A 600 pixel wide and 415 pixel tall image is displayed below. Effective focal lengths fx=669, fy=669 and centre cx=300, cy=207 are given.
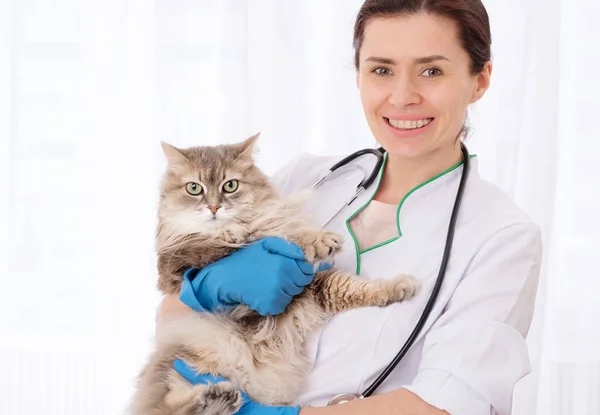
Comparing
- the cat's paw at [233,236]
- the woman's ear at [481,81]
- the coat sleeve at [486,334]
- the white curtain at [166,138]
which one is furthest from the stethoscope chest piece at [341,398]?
the white curtain at [166,138]

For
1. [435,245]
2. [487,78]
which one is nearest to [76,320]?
[435,245]

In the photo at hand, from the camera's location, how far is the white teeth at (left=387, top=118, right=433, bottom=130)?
5.95 ft

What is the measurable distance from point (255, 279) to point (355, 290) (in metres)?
0.26

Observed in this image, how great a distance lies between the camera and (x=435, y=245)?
1.79m

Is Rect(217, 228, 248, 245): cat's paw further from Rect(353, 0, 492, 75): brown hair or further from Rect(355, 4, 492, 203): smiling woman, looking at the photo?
Rect(353, 0, 492, 75): brown hair

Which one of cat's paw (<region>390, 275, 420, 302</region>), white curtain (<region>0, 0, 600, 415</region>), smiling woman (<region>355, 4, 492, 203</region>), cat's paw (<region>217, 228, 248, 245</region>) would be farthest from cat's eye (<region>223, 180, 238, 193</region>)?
white curtain (<region>0, 0, 600, 415</region>)

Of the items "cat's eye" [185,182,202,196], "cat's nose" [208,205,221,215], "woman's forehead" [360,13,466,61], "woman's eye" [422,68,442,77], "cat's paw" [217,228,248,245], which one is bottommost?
"cat's paw" [217,228,248,245]

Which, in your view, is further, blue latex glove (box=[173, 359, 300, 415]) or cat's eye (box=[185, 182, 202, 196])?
cat's eye (box=[185, 182, 202, 196])

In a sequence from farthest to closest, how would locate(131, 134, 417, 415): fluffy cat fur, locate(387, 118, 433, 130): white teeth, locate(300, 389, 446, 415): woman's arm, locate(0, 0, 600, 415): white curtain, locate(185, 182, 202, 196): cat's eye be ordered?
locate(0, 0, 600, 415): white curtain, locate(185, 182, 202, 196): cat's eye, locate(387, 118, 433, 130): white teeth, locate(131, 134, 417, 415): fluffy cat fur, locate(300, 389, 446, 415): woman's arm

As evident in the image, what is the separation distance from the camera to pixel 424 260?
70.1 inches

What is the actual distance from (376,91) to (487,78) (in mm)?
332

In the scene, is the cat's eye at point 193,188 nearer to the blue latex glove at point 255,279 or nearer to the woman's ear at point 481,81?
the blue latex glove at point 255,279

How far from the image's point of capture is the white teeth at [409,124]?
5.95 feet

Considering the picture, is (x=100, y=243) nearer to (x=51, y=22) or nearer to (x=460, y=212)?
(x=51, y=22)
